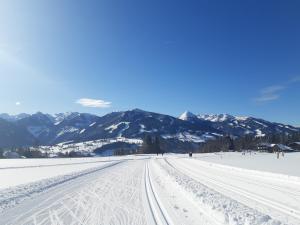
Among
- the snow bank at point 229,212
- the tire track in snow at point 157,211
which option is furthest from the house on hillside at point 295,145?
the snow bank at point 229,212

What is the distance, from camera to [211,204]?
12.4 m

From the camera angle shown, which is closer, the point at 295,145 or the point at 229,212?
the point at 229,212

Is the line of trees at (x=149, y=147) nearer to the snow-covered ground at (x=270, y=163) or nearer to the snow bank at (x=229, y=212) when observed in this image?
the snow-covered ground at (x=270, y=163)

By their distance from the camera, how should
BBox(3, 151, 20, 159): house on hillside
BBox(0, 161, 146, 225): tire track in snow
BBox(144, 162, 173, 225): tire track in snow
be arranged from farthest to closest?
BBox(3, 151, 20, 159): house on hillside, BBox(0, 161, 146, 225): tire track in snow, BBox(144, 162, 173, 225): tire track in snow

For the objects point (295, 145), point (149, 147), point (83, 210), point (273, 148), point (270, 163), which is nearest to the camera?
point (83, 210)

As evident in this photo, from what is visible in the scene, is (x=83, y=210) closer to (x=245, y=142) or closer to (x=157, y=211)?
(x=157, y=211)

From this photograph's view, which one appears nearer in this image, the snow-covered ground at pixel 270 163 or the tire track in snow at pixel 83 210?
the tire track in snow at pixel 83 210

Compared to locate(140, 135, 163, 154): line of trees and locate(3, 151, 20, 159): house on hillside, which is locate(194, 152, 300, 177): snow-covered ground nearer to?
locate(140, 135, 163, 154): line of trees

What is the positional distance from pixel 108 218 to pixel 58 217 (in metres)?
1.64

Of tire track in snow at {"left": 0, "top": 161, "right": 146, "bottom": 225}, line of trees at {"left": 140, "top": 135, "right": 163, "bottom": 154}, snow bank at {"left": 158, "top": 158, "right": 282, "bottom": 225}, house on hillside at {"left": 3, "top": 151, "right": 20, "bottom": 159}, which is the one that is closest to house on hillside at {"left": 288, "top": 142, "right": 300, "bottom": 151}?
line of trees at {"left": 140, "top": 135, "right": 163, "bottom": 154}

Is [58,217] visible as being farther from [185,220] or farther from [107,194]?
[107,194]

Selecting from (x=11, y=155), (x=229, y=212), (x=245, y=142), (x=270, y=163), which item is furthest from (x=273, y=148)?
(x=229, y=212)

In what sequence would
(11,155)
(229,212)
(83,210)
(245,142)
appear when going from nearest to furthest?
(229,212), (83,210), (11,155), (245,142)

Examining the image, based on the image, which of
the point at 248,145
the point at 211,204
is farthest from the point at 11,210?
the point at 248,145
